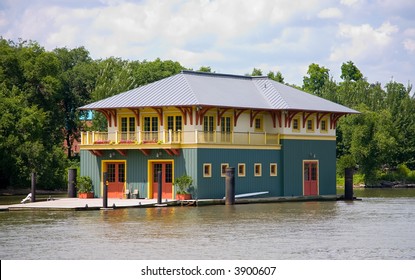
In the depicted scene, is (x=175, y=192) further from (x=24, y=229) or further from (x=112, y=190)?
(x=24, y=229)

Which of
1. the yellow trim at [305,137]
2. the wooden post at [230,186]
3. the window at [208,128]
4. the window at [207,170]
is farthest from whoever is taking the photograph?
the yellow trim at [305,137]

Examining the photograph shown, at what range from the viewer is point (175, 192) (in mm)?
55375

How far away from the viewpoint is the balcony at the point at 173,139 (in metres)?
55.3

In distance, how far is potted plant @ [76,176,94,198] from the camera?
5853 centimetres

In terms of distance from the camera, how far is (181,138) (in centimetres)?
5553

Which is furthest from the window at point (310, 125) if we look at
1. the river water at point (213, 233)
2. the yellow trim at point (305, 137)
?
the river water at point (213, 233)

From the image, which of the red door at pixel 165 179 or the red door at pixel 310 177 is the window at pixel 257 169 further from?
the red door at pixel 165 179

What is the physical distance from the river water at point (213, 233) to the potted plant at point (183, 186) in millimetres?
2248

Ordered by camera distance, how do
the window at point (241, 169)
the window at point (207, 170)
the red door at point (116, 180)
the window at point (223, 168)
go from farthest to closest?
1. the red door at point (116, 180)
2. the window at point (241, 169)
3. the window at point (223, 168)
4. the window at point (207, 170)

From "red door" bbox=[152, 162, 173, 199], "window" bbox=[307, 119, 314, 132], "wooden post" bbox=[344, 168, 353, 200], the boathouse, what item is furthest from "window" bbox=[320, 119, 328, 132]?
"red door" bbox=[152, 162, 173, 199]

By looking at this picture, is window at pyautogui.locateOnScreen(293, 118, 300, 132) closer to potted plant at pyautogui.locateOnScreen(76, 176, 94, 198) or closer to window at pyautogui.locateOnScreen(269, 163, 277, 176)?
window at pyautogui.locateOnScreen(269, 163, 277, 176)

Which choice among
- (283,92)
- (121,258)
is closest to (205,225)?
(121,258)

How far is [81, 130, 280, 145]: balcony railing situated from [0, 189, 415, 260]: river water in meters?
4.25

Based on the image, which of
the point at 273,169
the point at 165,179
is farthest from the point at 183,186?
the point at 273,169
